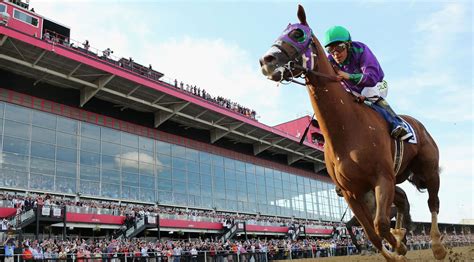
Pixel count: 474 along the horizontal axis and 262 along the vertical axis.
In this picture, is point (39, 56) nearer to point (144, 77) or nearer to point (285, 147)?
point (144, 77)

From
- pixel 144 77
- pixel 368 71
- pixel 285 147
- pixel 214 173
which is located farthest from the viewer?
pixel 285 147

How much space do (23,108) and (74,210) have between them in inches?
330

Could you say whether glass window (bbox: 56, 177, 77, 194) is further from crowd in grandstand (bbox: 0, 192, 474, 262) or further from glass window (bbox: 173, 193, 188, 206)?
glass window (bbox: 173, 193, 188, 206)

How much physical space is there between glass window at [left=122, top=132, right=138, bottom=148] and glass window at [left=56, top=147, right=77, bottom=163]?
4747mm

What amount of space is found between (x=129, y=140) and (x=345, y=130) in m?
32.3

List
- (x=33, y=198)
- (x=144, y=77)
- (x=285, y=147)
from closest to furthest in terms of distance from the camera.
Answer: (x=33, y=198) → (x=144, y=77) → (x=285, y=147)

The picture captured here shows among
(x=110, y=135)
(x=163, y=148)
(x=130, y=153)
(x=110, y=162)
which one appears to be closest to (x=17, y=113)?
(x=110, y=135)

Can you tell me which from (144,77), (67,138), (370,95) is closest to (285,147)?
(144,77)

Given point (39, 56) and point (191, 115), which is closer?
point (39, 56)

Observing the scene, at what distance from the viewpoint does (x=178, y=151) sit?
39625mm

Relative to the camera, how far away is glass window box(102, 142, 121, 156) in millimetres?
33125

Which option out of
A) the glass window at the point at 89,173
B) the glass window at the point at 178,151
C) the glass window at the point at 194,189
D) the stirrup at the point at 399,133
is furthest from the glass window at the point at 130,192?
the stirrup at the point at 399,133

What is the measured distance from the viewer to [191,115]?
127 feet

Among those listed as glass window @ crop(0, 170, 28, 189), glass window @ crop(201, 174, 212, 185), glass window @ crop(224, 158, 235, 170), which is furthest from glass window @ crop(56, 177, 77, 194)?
glass window @ crop(224, 158, 235, 170)
